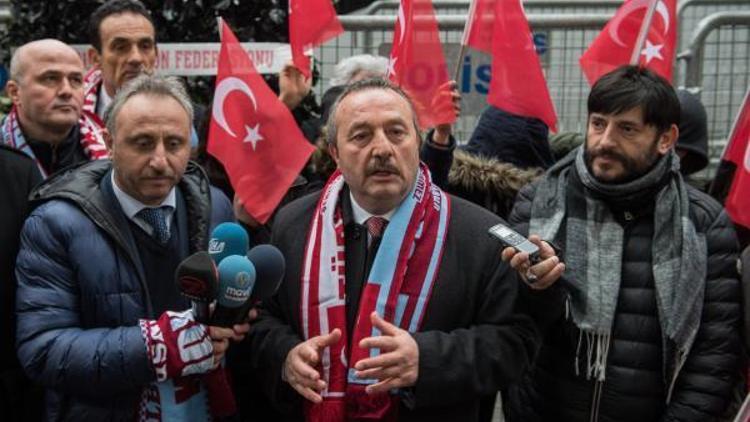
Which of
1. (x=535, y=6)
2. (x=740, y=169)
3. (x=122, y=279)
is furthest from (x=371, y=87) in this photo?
(x=535, y=6)

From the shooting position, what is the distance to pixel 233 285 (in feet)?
8.09

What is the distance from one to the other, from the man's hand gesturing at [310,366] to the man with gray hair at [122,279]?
0.19 metres

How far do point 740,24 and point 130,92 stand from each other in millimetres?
4526

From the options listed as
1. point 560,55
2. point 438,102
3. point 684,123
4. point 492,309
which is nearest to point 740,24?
point 560,55

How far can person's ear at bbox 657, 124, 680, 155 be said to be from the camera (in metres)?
3.46

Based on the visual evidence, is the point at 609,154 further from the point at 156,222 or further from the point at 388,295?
the point at 156,222

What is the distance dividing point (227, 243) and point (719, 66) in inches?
188

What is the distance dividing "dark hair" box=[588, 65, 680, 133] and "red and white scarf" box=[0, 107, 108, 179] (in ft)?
6.21

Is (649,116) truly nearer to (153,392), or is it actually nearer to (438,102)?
(438,102)

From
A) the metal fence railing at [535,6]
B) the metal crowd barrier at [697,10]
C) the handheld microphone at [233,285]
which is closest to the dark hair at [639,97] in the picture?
the handheld microphone at [233,285]

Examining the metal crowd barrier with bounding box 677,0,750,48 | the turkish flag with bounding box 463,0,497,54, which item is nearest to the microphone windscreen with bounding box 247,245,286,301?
the turkish flag with bounding box 463,0,497,54

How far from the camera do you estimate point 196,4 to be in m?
5.82

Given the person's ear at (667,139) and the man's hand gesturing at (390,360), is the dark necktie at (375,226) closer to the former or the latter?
the man's hand gesturing at (390,360)

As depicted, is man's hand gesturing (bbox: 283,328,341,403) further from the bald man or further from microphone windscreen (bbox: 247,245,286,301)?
the bald man
